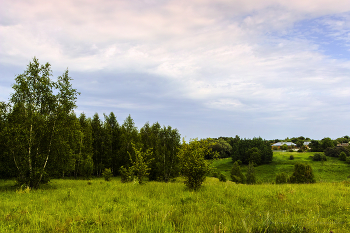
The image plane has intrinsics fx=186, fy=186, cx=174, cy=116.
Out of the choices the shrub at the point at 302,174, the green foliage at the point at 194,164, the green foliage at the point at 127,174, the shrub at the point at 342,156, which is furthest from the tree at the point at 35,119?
the shrub at the point at 342,156

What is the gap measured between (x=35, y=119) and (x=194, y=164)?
15.1m

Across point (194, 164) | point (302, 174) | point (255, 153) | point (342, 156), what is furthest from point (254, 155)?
point (194, 164)

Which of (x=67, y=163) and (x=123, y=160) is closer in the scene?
(x=67, y=163)

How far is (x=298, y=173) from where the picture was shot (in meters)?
42.8

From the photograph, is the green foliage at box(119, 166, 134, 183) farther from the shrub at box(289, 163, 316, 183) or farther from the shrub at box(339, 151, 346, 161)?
the shrub at box(339, 151, 346, 161)

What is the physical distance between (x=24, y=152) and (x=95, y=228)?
636 inches

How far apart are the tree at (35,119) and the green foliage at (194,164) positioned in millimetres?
12455

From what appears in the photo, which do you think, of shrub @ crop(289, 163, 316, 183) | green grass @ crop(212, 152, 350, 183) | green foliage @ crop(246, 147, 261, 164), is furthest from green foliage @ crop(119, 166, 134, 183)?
green foliage @ crop(246, 147, 261, 164)

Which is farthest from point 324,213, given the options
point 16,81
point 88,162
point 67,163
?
point 88,162

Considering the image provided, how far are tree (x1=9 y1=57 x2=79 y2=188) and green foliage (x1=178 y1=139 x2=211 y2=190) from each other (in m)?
12.5

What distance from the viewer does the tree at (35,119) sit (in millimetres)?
16422

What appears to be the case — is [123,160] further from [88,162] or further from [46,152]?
[46,152]

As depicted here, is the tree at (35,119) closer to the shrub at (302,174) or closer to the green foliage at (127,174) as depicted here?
the green foliage at (127,174)

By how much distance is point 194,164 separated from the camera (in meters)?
12.9
